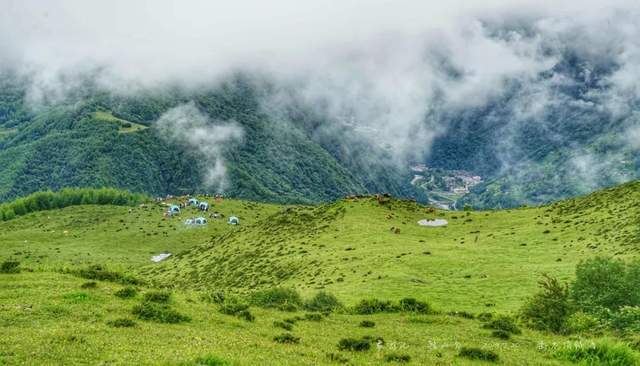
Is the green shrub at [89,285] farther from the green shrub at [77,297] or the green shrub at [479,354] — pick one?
the green shrub at [479,354]

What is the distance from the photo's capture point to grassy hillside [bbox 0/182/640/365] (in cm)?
2181

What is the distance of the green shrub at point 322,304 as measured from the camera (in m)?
42.3

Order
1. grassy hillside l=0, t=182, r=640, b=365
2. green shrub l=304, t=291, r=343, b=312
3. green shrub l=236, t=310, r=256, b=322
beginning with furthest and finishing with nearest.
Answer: green shrub l=304, t=291, r=343, b=312, green shrub l=236, t=310, r=256, b=322, grassy hillside l=0, t=182, r=640, b=365

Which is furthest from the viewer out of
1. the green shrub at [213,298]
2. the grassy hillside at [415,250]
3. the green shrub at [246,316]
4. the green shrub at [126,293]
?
the grassy hillside at [415,250]

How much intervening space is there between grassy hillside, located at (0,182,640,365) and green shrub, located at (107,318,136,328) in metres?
0.11

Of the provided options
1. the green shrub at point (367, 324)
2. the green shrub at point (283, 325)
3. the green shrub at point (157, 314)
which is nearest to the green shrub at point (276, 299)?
the green shrub at point (367, 324)

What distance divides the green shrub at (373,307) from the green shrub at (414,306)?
653 millimetres

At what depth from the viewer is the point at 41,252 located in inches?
5172

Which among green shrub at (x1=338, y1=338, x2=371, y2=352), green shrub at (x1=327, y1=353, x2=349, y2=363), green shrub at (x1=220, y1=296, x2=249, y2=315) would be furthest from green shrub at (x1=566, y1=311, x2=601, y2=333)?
green shrub at (x1=220, y1=296, x2=249, y2=315)

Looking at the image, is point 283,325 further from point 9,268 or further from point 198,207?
point 198,207

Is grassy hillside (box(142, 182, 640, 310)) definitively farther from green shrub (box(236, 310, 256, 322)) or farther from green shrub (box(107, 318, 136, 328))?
green shrub (box(107, 318, 136, 328))

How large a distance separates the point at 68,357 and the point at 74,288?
45.2 feet

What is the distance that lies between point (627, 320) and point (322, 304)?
21.9 metres

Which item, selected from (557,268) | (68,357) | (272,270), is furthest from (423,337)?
(272,270)
